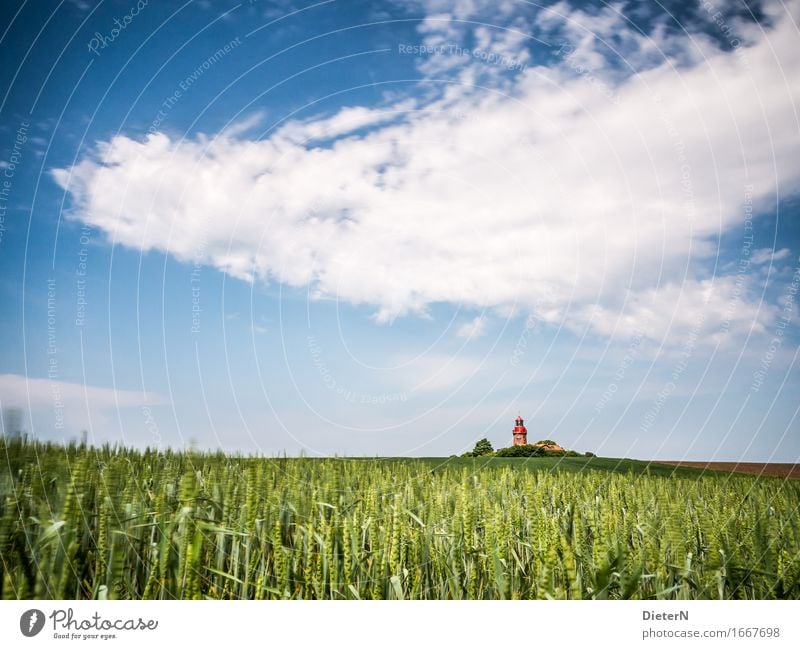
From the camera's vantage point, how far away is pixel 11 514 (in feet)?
7.91

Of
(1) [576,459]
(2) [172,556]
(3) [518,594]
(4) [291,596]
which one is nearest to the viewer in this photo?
(2) [172,556]

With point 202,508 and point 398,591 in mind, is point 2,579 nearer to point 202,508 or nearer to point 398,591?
point 202,508

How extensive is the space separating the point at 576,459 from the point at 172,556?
9473 millimetres

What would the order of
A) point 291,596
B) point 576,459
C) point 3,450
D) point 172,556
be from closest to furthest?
point 172,556
point 291,596
point 3,450
point 576,459

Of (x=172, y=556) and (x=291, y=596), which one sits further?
(x=291, y=596)

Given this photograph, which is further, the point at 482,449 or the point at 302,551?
the point at 482,449

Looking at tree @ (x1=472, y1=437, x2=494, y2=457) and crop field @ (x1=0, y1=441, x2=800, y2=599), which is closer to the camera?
crop field @ (x1=0, y1=441, x2=800, y2=599)

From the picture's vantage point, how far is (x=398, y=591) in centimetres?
226

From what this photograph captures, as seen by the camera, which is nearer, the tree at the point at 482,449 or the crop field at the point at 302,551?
the crop field at the point at 302,551
